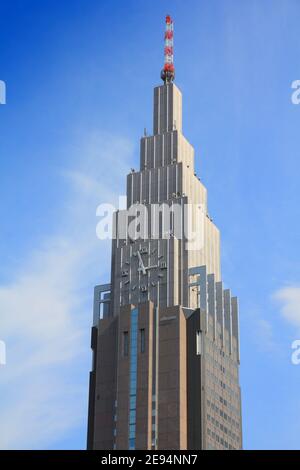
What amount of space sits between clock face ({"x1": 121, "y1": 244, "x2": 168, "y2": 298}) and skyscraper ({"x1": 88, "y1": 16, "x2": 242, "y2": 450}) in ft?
0.72

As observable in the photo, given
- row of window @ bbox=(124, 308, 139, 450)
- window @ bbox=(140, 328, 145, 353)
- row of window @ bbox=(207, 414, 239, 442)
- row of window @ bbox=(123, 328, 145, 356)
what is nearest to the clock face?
row of window @ bbox=(124, 308, 139, 450)

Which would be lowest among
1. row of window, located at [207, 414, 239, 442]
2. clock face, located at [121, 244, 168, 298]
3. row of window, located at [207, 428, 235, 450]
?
row of window, located at [207, 428, 235, 450]

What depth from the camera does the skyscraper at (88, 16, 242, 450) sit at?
571ft

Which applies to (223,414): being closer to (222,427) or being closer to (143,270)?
(222,427)

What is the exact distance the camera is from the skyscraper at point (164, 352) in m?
174

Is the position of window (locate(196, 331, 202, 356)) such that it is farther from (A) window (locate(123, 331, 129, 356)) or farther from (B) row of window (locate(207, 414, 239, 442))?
(A) window (locate(123, 331, 129, 356))

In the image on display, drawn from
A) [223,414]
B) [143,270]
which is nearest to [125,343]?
[143,270]

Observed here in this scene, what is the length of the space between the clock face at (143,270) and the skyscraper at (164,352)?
220mm

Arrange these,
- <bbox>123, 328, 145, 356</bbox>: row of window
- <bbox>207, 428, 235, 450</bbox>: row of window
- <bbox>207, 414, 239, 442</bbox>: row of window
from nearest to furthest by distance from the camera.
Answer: <bbox>207, 428, 235, 450</bbox>: row of window, <bbox>207, 414, 239, 442</bbox>: row of window, <bbox>123, 328, 145, 356</bbox>: row of window

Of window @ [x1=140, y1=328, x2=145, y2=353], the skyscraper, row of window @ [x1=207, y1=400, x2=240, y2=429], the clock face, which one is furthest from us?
the clock face
